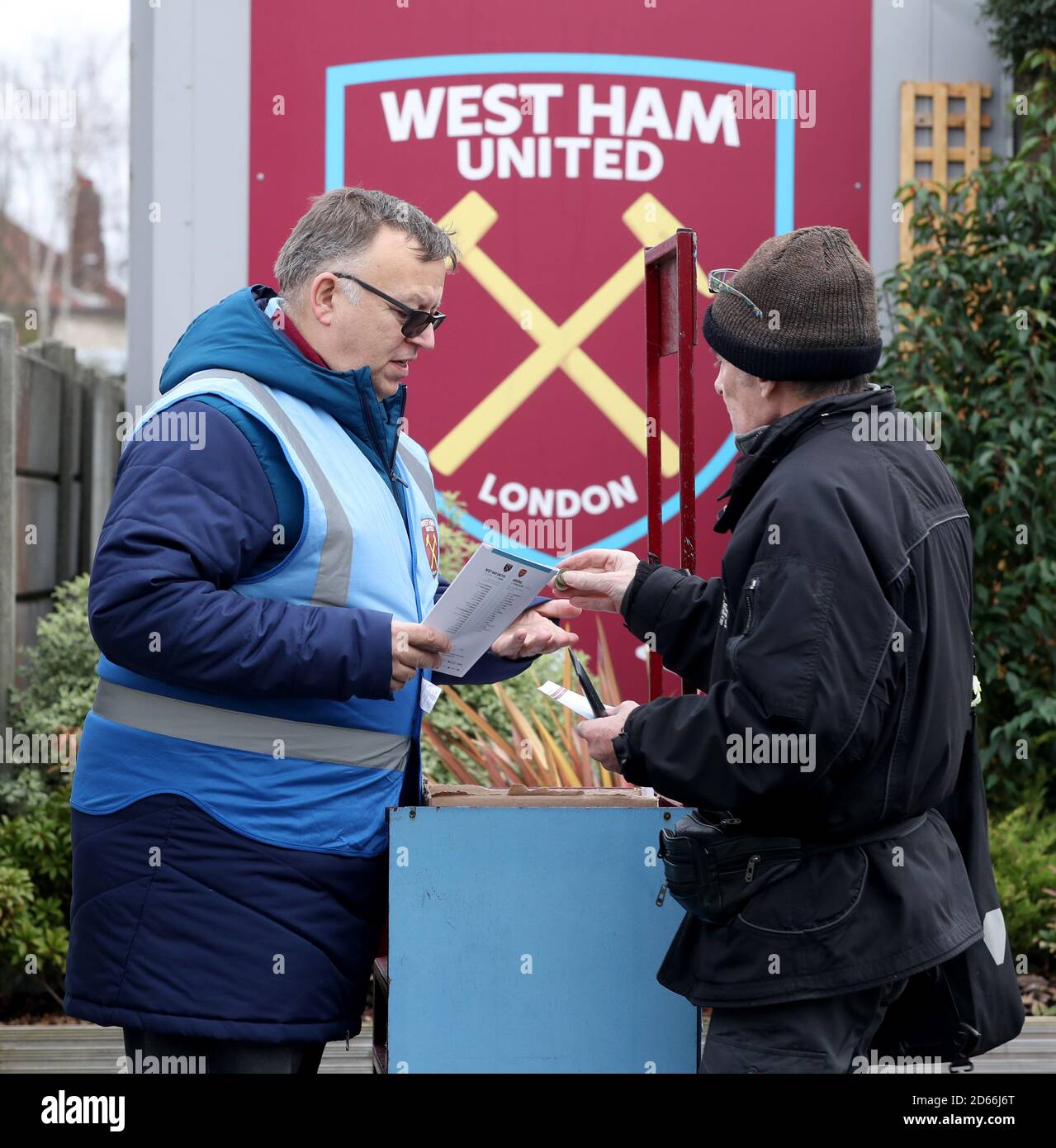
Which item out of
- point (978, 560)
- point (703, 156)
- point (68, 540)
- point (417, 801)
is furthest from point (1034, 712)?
point (68, 540)

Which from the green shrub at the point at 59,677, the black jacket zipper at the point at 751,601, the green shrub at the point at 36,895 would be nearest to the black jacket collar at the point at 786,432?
the black jacket zipper at the point at 751,601

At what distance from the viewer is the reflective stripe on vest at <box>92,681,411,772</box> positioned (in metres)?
2.22

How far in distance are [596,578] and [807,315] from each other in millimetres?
663

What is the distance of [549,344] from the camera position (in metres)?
5.76

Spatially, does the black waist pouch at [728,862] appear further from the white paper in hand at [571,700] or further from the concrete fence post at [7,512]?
the concrete fence post at [7,512]

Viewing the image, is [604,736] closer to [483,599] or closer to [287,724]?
[483,599]

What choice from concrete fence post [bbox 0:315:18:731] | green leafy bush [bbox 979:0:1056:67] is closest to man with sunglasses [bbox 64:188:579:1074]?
concrete fence post [bbox 0:315:18:731]

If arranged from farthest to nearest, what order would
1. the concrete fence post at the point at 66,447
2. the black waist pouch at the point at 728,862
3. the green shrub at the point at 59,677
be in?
the concrete fence post at the point at 66,447
the green shrub at the point at 59,677
the black waist pouch at the point at 728,862

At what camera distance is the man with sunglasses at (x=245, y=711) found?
2.12 m

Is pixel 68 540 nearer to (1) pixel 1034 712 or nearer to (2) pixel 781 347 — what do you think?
(1) pixel 1034 712

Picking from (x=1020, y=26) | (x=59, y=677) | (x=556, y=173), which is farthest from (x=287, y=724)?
(x=1020, y=26)

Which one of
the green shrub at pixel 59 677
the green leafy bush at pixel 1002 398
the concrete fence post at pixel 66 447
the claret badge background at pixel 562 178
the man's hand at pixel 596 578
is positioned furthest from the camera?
the concrete fence post at pixel 66 447

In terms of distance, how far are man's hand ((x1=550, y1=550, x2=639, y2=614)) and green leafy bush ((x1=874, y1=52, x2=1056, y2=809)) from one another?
8.95 feet

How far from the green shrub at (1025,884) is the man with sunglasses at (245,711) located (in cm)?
295
